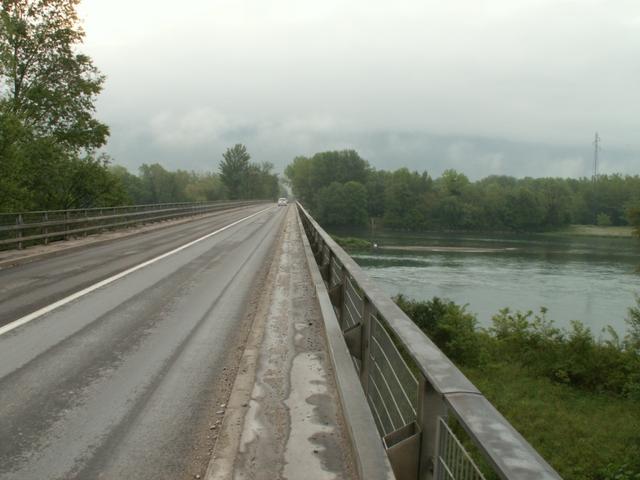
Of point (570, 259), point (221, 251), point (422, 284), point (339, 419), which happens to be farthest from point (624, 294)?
point (339, 419)

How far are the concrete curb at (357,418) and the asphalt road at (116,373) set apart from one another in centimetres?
97

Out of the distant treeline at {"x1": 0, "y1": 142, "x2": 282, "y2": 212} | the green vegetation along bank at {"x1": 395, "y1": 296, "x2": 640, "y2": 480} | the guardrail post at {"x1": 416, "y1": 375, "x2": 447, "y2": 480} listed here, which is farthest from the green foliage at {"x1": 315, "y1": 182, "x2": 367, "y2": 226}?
the guardrail post at {"x1": 416, "y1": 375, "x2": 447, "y2": 480}

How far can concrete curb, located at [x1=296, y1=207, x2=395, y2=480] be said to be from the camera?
2.54 m

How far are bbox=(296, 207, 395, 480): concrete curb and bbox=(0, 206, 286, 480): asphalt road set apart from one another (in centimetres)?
97

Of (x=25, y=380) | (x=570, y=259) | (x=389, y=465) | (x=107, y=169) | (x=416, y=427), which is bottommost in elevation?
(x=570, y=259)

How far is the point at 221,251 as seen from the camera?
1680cm

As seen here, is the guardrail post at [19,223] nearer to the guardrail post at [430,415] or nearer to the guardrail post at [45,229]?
the guardrail post at [45,229]

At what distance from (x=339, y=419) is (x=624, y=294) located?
45339 millimetres

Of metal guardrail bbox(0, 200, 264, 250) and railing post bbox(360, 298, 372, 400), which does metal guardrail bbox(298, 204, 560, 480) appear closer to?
railing post bbox(360, 298, 372, 400)

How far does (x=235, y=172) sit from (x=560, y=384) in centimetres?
11602

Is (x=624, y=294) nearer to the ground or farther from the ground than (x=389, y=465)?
nearer to the ground

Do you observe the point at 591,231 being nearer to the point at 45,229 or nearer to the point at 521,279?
the point at 521,279

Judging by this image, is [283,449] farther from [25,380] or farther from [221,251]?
[221,251]

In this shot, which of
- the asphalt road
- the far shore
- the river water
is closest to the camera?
the asphalt road
